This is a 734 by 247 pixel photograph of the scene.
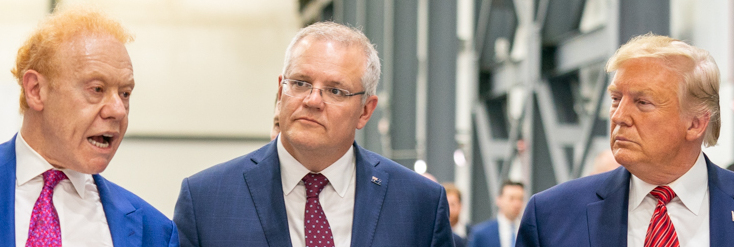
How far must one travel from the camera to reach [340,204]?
2.99m

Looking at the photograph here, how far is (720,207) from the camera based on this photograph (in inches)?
107

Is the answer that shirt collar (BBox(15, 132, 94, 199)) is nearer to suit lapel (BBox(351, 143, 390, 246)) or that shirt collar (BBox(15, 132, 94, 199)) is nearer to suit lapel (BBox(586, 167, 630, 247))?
suit lapel (BBox(351, 143, 390, 246))

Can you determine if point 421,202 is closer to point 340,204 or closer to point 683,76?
point 340,204

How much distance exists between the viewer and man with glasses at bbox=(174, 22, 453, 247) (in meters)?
2.86

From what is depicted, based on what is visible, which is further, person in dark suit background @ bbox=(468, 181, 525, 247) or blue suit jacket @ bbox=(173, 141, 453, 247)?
person in dark suit background @ bbox=(468, 181, 525, 247)

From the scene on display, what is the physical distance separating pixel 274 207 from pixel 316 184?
178mm

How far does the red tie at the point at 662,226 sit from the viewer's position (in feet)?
8.74

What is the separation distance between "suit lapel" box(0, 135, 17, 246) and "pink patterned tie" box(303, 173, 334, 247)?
0.95m

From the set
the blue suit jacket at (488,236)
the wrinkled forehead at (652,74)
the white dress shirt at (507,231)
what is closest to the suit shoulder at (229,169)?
the wrinkled forehead at (652,74)

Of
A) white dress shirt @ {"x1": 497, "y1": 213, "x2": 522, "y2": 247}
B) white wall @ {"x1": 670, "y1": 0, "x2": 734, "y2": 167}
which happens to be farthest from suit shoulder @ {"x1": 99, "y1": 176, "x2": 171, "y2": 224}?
white dress shirt @ {"x1": 497, "y1": 213, "x2": 522, "y2": 247}

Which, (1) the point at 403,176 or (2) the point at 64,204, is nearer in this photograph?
(2) the point at 64,204

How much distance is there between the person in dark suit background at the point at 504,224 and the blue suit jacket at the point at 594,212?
4755mm

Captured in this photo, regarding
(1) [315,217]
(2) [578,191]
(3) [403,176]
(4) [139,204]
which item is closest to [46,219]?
(4) [139,204]

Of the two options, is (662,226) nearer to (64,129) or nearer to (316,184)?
(316,184)
